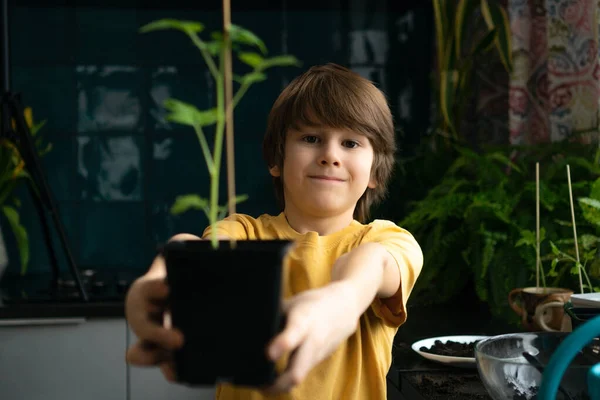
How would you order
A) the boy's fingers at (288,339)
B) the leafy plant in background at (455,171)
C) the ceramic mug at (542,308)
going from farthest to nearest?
the leafy plant in background at (455,171), the ceramic mug at (542,308), the boy's fingers at (288,339)

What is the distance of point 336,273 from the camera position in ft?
1.97

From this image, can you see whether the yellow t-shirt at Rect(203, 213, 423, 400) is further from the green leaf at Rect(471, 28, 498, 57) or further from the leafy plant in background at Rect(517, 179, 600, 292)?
the green leaf at Rect(471, 28, 498, 57)

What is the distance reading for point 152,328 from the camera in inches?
18.4

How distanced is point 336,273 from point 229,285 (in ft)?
0.59

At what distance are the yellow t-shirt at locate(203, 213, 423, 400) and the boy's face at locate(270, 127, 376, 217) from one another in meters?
0.04

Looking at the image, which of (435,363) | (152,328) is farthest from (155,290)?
(435,363)

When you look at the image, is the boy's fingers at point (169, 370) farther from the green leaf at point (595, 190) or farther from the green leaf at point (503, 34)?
the green leaf at point (503, 34)

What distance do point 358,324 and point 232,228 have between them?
0.18m

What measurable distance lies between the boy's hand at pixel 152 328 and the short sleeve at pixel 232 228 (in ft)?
0.87

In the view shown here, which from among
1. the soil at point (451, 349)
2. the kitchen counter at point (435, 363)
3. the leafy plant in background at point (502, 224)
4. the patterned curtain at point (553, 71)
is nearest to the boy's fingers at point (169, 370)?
the kitchen counter at point (435, 363)

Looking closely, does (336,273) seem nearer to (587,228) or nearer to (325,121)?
(325,121)

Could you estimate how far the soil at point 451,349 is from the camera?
1427 millimetres

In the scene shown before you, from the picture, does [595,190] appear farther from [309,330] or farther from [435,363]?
[309,330]

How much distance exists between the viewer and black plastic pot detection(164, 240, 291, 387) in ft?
1.42
